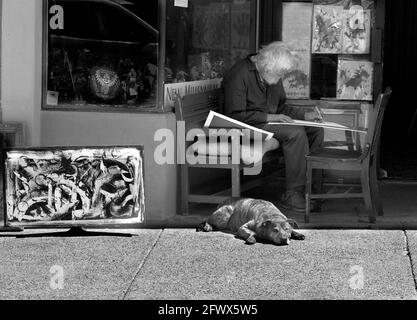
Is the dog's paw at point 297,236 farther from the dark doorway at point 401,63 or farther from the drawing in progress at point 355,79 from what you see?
the dark doorway at point 401,63

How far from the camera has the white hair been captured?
721 cm

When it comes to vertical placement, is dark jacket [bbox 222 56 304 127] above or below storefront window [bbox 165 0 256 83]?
below

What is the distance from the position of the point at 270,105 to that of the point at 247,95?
247 mm

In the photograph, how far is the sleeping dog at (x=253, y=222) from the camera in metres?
6.30

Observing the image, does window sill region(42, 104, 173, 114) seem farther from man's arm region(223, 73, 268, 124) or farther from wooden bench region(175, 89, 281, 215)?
man's arm region(223, 73, 268, 124)

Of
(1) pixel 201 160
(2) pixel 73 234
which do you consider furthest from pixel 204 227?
(2) pixel 73 234

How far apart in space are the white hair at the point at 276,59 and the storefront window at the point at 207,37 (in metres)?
0.58

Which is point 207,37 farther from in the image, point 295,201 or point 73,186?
point 73,186

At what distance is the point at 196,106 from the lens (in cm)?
737

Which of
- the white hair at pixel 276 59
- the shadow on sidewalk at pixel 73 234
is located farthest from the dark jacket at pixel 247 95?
the shadow on sidewalk at pixel 73 234

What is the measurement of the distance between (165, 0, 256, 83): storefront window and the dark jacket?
13.1 inches

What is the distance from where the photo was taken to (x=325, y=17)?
7.93 meters

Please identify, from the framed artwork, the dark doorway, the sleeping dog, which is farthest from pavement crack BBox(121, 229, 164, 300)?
the dark doorway

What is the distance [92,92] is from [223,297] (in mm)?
2430
